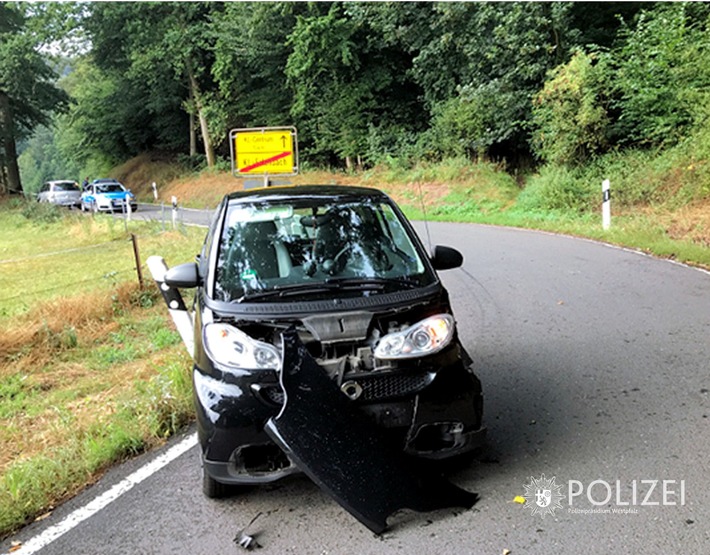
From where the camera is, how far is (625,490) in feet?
10.5

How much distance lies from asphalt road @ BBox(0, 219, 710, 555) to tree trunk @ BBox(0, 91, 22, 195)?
35.7 m

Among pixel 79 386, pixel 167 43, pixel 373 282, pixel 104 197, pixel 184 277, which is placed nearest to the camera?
pixel 373 282

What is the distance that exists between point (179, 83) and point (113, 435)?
120 feet

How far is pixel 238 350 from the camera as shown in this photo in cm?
312

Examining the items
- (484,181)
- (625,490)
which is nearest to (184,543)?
(625,490)

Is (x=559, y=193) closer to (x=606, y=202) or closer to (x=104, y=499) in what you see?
(x=606, y=202)

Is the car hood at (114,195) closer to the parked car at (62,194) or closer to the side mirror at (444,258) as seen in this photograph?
the parked car at (62,194)

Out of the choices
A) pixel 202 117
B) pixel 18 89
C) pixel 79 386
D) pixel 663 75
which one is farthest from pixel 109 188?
pixel 79 386

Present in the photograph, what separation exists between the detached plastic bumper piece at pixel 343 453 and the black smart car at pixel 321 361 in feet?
0.04

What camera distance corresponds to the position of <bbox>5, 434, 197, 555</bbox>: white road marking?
10.2ft

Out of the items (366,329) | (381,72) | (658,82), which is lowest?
(366,329)

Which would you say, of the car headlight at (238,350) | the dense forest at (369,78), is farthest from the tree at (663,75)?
the car headlight at (238,350)

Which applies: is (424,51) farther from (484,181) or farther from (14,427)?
(14,427)

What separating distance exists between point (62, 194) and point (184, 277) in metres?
29.8
